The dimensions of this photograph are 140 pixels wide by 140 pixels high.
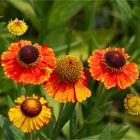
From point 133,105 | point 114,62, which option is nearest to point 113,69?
point 114,62

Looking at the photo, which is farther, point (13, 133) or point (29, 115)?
point (13, 133)

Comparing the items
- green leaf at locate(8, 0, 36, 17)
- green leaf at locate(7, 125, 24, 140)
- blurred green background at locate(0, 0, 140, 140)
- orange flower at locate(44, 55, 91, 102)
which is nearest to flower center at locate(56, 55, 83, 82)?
orange flower at locate(44, 55, 91, 102)

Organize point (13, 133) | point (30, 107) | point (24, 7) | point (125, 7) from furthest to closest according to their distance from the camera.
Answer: point (24, 7)
point (125, 7)
point (13, 133)
point (30, 107)

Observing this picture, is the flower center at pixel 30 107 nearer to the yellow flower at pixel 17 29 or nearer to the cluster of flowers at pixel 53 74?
the cluster of flowers at pixel 53 74

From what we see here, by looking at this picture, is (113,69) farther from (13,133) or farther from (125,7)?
(125,7)

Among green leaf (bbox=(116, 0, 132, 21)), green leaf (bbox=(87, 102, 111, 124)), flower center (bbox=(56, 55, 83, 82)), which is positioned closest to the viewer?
flower center (bbox=(56, 55, 83, 82))

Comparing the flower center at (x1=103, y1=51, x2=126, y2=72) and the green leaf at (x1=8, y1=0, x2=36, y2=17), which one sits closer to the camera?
the flower center at (x1=103, y1=51, x2=126, y2=72)

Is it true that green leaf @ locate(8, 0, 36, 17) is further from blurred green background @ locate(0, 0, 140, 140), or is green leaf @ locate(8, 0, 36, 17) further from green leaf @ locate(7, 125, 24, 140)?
green leaf @ locate(7, 125, 24, 140)
